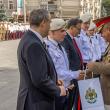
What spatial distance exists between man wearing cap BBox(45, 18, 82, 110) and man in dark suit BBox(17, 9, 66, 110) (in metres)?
0.73

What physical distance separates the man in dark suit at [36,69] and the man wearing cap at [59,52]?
73cm

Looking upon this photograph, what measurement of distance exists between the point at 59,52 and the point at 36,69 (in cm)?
107

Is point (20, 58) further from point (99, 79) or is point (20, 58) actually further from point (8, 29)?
point (8, 29)

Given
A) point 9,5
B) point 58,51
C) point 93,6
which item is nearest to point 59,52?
point 58,51

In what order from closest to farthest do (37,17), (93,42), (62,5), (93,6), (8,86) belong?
(37,17), (93,42), (8,86), (93,6), (62,5)

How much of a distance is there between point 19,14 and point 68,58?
243 ft

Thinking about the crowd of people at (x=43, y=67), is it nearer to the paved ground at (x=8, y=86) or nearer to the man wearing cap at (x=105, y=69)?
the man wearing cap at (x=105, y=69)

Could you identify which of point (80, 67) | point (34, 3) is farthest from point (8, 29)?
point (34, 3)

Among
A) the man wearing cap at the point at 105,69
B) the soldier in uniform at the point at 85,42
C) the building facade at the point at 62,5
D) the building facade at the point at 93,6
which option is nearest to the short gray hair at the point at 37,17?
the man wearing cap at the point at 105,69

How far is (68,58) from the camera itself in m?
5.90

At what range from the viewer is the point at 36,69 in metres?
4.32

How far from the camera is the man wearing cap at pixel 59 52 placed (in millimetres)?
5262

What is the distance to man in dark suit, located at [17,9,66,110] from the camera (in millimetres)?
4328

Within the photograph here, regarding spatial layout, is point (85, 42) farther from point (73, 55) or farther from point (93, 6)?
point (93, 6)
